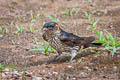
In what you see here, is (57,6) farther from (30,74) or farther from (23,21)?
(30,74)

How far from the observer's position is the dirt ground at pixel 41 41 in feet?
15.6

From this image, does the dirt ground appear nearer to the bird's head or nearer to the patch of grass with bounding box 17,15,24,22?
the patch of grass with bounding box 17,15,24,22

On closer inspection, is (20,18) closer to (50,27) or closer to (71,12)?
(71,12)

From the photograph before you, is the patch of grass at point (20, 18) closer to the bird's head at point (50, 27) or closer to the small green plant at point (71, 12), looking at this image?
the small green plant at point (71, 12)

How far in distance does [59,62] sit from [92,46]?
693 mm

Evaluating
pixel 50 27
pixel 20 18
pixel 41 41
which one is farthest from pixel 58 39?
pixel 20 18

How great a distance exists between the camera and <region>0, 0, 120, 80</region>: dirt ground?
4.75m

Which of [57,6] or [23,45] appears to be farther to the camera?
[57,6]

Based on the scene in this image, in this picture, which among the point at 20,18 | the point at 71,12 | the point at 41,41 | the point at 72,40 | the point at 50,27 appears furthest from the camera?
the point at 71,12

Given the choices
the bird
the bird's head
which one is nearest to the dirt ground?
the bird

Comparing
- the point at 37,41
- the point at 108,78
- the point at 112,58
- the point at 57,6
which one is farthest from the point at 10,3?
the point at 108,78

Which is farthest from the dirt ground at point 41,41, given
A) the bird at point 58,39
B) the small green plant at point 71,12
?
the bird at point 58,39

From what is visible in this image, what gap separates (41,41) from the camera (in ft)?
23.4

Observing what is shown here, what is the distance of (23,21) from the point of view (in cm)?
930
